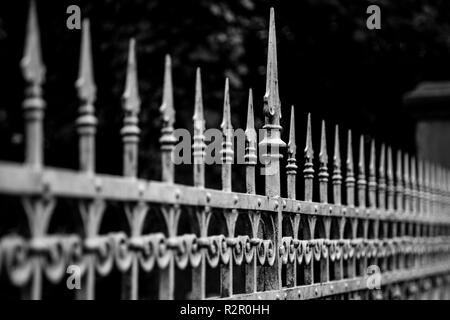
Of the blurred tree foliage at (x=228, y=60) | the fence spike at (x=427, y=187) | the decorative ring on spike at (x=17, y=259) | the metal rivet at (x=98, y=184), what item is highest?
the blurred tree foliage at (x=228, y=60)

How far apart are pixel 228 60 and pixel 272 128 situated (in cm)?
528

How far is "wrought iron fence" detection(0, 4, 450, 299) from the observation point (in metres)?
2.05

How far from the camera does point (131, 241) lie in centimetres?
245

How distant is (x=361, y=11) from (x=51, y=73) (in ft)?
17.6

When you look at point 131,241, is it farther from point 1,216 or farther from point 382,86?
point 382,86

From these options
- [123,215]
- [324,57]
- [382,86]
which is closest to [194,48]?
[324,57]

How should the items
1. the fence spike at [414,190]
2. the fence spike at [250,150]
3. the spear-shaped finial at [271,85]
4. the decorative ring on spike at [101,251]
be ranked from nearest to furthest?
1. the decorative ring on spike at [101,251]
2. the fence spike at [250,150]
3. the spear-shaped finial at [271,85]
4. the fence spike at [414,190]

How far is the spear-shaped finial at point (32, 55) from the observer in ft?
6.64

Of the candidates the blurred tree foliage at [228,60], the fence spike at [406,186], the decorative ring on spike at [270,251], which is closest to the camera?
the decorative ring on spike at [270,251]

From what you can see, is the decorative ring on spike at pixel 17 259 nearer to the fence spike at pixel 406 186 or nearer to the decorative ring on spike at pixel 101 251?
the decorative ring on spike at pixel 101 251

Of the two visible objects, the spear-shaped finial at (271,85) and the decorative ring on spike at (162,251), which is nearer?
the decorative ring on spike at (162,251)

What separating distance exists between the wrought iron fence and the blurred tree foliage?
131cm

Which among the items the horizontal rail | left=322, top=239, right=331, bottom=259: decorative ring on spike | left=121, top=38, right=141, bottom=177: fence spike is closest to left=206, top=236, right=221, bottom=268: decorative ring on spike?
A: the horizontal rail

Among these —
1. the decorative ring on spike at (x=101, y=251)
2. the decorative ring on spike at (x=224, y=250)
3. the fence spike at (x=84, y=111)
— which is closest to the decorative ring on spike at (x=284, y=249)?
the decorative ring on spike at (x=224, y=250)
